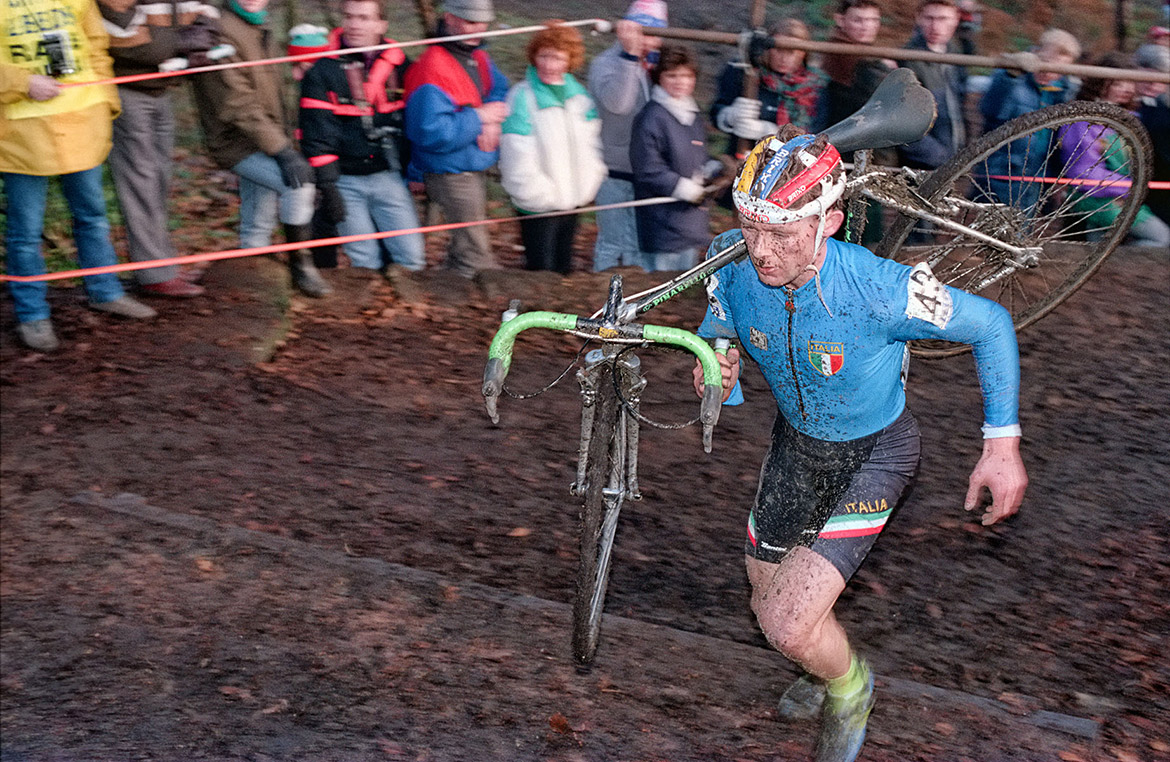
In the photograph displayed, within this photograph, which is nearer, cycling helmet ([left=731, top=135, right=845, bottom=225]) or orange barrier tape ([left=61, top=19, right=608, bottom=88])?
cycling helmet ([left=731, top=135, right=845, bottom=225])

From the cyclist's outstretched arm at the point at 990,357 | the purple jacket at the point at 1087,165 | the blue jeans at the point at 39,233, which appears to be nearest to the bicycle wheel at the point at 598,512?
the cyclist's outstretched arm at the point at 990,357

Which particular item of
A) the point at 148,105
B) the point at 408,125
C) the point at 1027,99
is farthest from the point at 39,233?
the point at 1027,99

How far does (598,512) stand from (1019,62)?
4286 mm

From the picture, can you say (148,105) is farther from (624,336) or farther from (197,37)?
(624,336)

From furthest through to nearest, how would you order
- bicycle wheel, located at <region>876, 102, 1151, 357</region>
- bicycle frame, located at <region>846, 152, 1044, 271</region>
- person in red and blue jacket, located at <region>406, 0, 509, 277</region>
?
person in red and blue jacket, located at <region>406, 0, 509, 277</region> → bicycle wheel, located at <region>876, 102, 1151, 357</region> → bicycle frame, located at <region>846, 152, 1044, 271</region>

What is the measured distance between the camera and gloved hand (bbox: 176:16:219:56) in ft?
22.0

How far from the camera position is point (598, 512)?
4184 mm

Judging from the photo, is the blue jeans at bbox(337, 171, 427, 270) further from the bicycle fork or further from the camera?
the bicycle fork

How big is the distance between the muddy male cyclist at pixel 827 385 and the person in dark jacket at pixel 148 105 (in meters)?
4.08

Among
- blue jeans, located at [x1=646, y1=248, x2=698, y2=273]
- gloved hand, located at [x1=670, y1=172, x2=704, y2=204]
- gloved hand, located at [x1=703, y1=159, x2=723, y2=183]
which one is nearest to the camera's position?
gloved hand, located at [x1=670, y1=172, x2=704, y2=204]

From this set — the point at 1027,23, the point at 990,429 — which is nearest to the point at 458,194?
the point at 990,429

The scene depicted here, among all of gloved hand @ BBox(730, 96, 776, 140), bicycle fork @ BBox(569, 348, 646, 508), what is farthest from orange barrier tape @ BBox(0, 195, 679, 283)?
bicycle fork @ BBox(569, 348, 646, 508)

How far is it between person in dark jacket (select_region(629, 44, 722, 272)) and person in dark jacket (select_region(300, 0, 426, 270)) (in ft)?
4.80

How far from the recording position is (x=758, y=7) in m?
7.13
